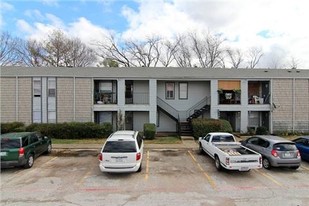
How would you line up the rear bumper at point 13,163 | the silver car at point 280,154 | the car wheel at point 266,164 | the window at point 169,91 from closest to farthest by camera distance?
the rear bumper at point 13,163 → the silver car at point 280,154 → the car wheel at point 266,164 → the window at point 169,91

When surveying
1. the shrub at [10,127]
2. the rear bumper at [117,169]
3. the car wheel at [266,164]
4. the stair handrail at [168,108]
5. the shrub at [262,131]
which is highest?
the stair handrail at [168,108]

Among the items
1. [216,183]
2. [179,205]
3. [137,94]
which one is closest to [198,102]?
[137,94]

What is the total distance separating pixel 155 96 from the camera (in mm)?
21578

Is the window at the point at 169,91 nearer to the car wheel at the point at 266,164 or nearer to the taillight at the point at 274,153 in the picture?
the car wheel at the point at 266,164

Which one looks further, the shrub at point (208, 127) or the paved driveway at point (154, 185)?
the shrub at point (208, 127)

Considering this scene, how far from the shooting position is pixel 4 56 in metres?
40.2

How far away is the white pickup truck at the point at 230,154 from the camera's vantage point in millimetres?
9922

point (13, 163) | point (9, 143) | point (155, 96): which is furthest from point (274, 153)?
point (155, 96)

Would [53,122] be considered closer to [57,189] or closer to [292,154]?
[57,189]

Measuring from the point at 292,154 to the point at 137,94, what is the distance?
49.0 feet

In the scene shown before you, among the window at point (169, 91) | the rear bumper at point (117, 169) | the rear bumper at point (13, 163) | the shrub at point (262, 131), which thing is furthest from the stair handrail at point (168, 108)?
the rear bumper at point (13, 163)

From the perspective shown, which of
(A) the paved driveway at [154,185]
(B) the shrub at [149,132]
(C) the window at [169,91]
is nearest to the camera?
(A) the paved driveway at [154,185]

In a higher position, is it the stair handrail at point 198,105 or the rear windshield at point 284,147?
the stair handrail at point 198,105

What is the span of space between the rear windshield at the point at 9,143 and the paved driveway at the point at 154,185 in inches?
43.6
